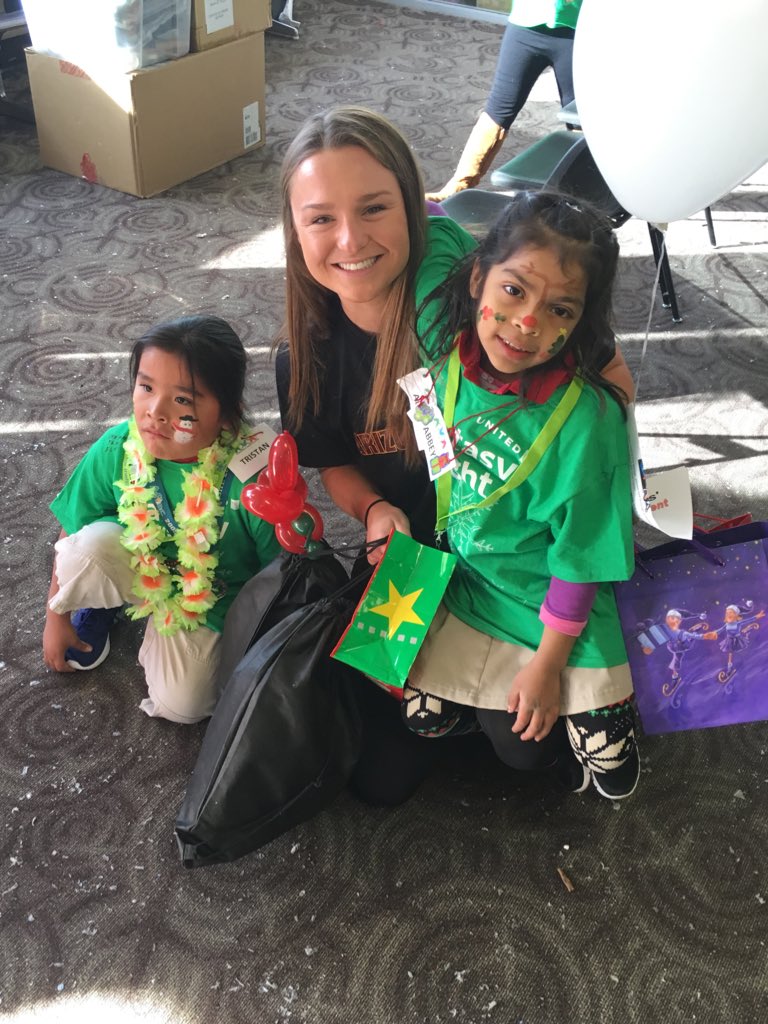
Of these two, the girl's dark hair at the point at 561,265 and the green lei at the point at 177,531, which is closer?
the girl's dark hair at the point at 561,265

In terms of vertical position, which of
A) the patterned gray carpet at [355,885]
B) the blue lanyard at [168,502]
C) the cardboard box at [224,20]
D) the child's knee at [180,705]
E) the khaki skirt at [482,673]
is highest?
the cardboard box at [224,20]

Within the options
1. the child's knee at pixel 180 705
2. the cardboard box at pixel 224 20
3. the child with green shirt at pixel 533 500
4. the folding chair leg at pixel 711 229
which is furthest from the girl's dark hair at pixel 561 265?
the cardboard box at pixel 224 20

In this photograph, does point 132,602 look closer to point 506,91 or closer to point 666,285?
point 666,285

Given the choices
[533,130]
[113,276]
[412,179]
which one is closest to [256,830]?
[412,179]

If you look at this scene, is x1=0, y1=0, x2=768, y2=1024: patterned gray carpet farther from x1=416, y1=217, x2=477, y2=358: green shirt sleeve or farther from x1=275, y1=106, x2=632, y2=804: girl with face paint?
x1=416, y1=217, x2=477, y2=358: green shirt sleeve

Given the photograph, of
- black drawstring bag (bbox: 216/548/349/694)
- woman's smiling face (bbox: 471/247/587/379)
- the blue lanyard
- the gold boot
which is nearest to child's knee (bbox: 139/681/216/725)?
black drawstring bag (bbox: 216/548/349/694)

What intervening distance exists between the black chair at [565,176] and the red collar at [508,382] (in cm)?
77

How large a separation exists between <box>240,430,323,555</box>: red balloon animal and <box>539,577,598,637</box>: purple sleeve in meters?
0.33

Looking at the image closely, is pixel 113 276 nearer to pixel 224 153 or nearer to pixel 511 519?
pixel 224 153

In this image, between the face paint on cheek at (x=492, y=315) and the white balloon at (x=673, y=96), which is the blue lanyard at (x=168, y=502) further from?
the white balloon at (x=673, y=96)

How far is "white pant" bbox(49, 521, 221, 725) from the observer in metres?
1.38

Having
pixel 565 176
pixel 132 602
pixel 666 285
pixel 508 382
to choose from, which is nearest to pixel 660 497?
pixel 508 382

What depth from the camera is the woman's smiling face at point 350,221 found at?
114cm

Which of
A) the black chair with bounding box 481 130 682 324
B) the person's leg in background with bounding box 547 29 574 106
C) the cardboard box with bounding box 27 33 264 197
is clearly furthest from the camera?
the cardboard box with bounding box 27 33 264 197
